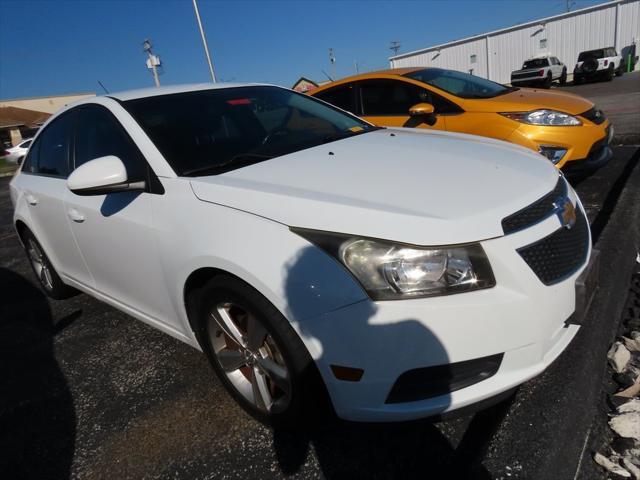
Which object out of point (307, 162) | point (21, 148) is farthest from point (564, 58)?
point (307, 162)

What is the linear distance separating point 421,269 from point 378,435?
0.84 metres

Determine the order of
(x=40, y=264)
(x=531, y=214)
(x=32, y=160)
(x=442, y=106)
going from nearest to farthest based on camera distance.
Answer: (x=531, y=214), (x=32, y=160), (x=40, y=264), (x=442, y=106)

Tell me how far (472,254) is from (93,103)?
241 cm

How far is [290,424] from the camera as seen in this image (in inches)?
71.0

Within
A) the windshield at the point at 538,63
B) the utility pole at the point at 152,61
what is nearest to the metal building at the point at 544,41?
the windshield at the point at 538,63

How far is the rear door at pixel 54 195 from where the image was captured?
2.81 meters

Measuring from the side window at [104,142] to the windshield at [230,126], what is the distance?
126 mm

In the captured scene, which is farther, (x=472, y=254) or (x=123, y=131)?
(x=123, y=131)

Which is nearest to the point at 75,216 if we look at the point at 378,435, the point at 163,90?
the point at 163,90

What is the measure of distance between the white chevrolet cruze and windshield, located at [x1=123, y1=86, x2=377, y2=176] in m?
0.02

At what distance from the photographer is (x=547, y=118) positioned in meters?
4.21

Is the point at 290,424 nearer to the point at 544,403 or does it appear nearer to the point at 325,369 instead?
the point at 325,369

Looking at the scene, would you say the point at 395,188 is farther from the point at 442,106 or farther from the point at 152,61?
the point at 152,61

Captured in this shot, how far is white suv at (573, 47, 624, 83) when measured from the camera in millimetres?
24562
